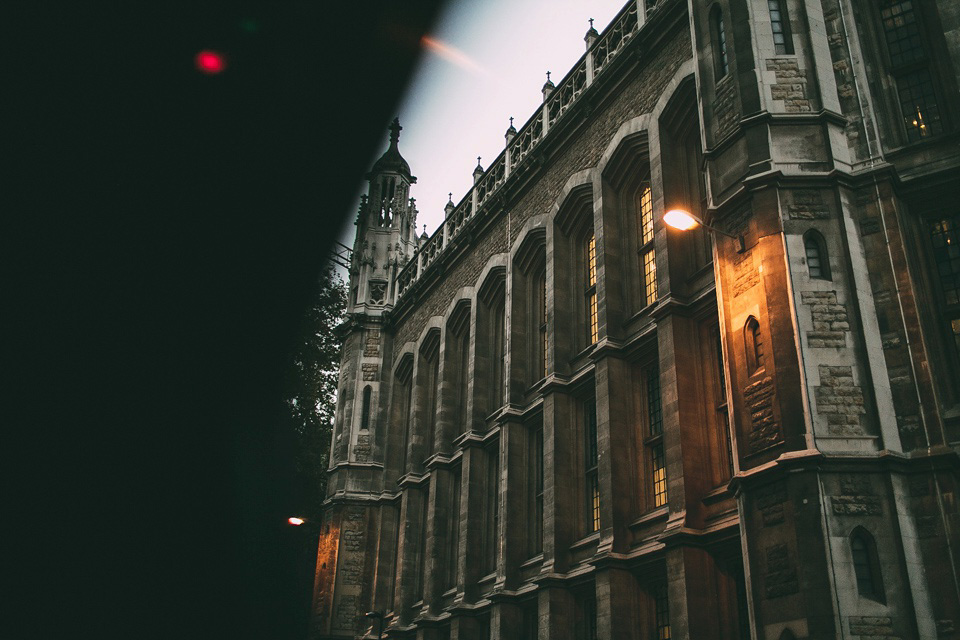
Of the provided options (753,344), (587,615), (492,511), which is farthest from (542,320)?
(753,344)

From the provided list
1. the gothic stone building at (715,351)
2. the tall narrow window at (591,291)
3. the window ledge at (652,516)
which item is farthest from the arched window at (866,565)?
the tall narrow window at (591,291)

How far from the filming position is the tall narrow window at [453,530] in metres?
27.6

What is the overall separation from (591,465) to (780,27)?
10903 millimetres

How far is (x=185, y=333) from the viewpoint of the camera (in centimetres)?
2048

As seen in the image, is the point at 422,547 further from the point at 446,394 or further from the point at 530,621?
the point at 530,621

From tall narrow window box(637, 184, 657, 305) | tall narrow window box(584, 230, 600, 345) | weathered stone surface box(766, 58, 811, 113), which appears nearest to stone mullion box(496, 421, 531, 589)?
tall narrow window box(584, 230, 600, 345)

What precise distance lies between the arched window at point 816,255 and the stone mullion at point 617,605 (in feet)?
24.9

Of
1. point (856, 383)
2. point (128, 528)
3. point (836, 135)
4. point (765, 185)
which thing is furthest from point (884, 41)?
point (128, 528)

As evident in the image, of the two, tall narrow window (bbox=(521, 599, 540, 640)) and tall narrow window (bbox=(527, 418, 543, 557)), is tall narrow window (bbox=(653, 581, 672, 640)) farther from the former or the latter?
tall narrow window (bbox=(527, 418, 543, 557))

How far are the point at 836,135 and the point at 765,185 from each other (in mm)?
1610

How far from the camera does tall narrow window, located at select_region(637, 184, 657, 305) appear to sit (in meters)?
20.6

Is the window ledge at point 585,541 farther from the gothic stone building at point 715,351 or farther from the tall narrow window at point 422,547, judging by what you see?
the tall narrow window at point 422,547

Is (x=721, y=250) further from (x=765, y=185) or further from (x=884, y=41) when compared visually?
(x=884, y=41)

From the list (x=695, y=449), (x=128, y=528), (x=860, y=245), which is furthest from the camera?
(x=128, y=528)
